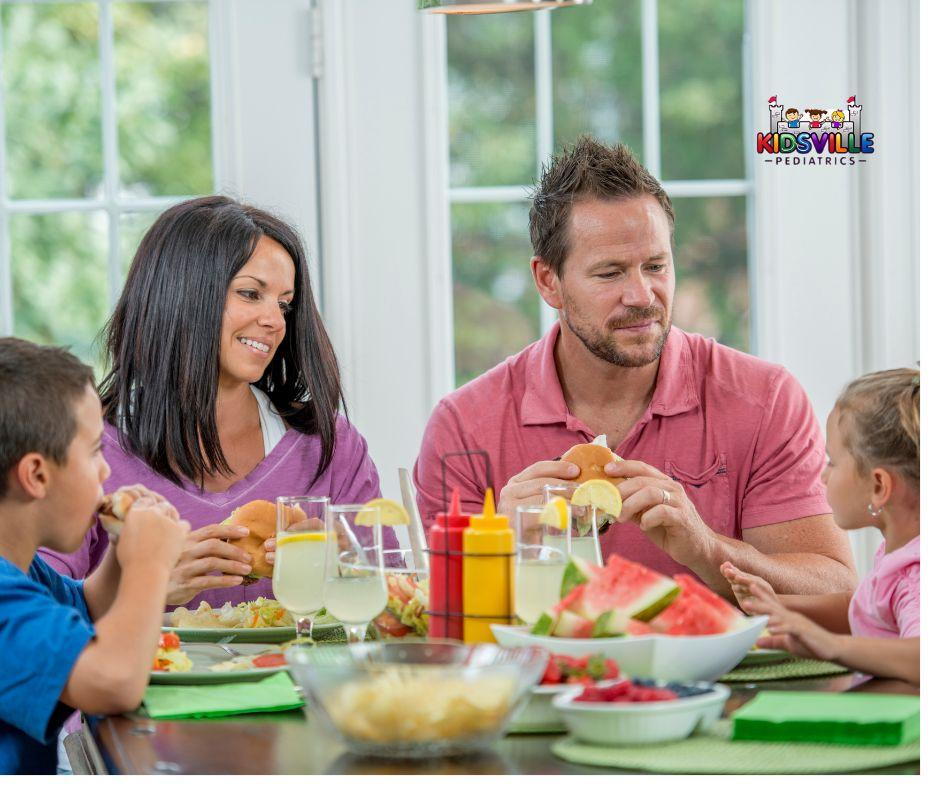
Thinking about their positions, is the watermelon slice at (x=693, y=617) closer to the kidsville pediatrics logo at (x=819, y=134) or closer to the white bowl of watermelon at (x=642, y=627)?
the white bowl of watermelon at (x=642, y=627)

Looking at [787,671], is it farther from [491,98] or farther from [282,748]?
[491,98]

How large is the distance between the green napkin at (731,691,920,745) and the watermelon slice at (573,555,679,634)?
0.16 metres

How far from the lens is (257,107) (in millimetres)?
3016

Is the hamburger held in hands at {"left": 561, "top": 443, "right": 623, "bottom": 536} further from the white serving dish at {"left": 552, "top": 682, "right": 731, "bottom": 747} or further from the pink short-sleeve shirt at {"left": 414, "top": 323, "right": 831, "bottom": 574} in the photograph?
the white serving dish at {"left": 552, "top": 682, "right": 731, "bottom": 747}

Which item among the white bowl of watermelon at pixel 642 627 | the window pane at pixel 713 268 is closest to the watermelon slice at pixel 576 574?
the white bowl of watermelon at pixel 642 627

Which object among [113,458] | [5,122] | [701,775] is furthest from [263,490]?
[701,775]

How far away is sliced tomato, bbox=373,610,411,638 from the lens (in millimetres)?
1742

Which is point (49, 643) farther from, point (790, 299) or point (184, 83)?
point (790, 299)

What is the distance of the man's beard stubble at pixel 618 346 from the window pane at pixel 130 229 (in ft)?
3.65

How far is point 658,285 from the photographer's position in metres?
2.53

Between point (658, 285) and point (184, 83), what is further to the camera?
point (184, 83)

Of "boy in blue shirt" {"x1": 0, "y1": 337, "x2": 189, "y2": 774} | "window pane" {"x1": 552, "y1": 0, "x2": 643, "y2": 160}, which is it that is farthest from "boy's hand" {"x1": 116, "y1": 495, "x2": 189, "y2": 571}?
"window pane" {"x1": 552, "y1": 0, "x2": 643, "y2": 160}

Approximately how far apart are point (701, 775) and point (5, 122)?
2485 mm

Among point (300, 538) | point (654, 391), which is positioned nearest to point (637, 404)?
point (654, 391)
